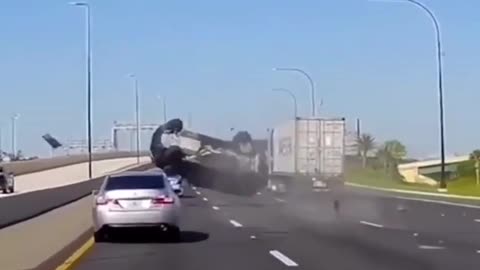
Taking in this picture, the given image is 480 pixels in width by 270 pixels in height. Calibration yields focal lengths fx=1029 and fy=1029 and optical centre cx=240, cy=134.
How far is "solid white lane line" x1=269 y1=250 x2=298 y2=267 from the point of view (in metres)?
17.0

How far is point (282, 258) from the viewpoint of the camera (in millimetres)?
17938

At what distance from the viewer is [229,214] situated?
3428cm

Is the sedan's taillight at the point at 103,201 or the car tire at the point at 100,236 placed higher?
the sedan's taillight at the point at 103,201

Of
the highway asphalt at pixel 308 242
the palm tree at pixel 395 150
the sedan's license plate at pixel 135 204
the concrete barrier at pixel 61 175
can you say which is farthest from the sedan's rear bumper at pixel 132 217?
the palm tree at pixel 395 150

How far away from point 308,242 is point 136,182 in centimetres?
396

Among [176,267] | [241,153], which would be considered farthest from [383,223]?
[241,153]

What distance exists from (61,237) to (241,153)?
2401 centimetres

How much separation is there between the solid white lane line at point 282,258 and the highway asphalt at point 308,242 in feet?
0.04

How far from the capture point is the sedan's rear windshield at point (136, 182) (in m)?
22.2

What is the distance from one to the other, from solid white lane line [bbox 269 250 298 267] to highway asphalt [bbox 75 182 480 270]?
11mm

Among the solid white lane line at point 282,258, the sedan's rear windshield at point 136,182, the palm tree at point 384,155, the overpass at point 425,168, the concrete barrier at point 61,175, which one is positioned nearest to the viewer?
the solid white lane line at point 282,258

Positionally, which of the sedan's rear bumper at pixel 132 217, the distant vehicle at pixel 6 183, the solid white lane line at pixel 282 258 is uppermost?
the sedan's rear bumper at pixel 132 217

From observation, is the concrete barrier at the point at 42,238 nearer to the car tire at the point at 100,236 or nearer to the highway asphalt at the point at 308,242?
the car tire at the point at 100,236

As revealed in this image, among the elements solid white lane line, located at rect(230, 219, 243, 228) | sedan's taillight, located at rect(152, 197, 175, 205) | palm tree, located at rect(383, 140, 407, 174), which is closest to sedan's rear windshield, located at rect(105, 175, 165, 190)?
sedan's taillight, located at rect(152, 197, 175, 205)
